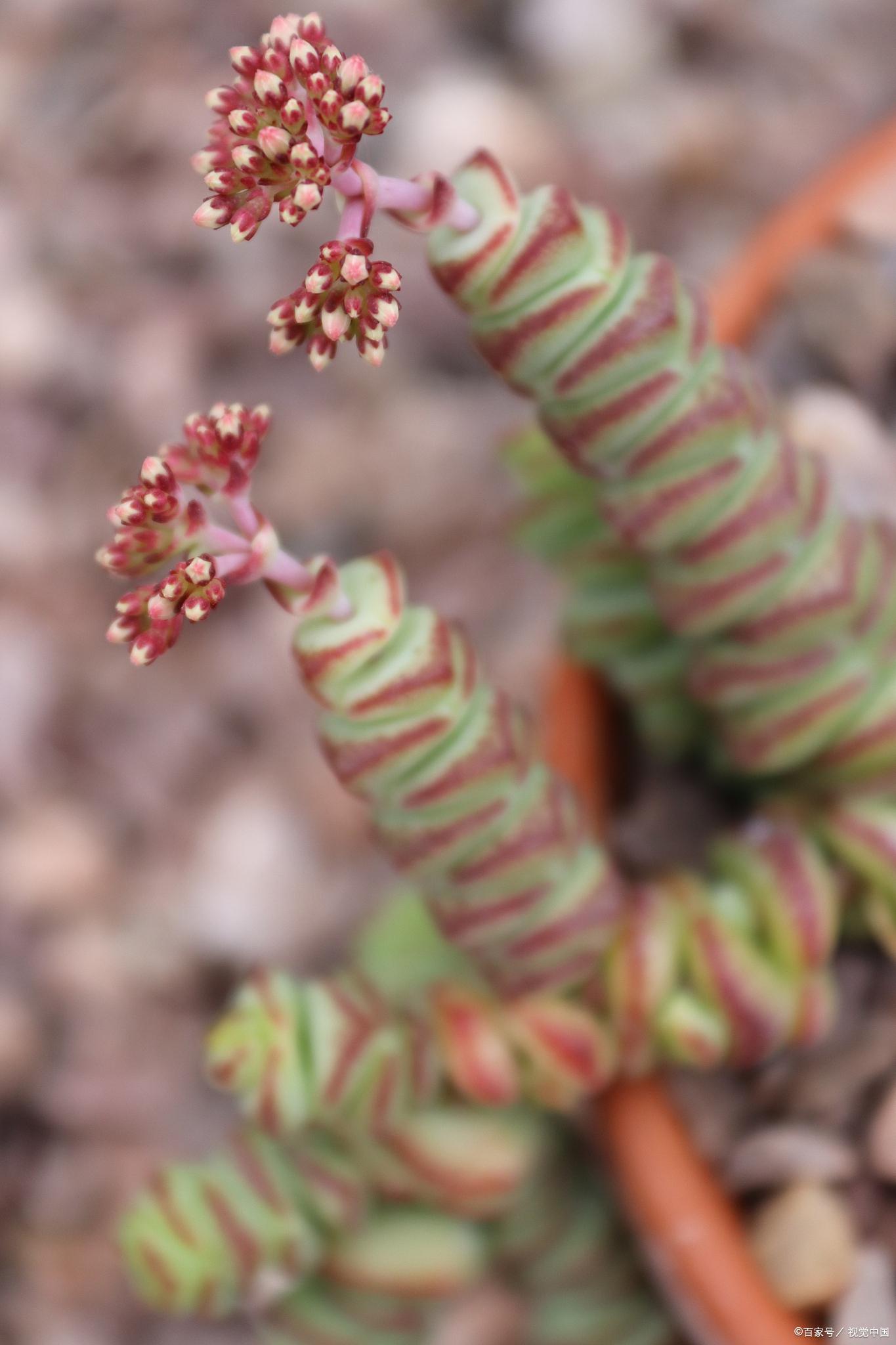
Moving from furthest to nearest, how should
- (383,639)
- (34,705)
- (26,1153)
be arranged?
(34,705), (26,1153), (383,639)

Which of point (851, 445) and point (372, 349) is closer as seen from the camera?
point (372, 349)

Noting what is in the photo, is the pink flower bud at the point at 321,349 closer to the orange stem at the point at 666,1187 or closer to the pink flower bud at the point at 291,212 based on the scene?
the pink flower bud at the point at 291,212

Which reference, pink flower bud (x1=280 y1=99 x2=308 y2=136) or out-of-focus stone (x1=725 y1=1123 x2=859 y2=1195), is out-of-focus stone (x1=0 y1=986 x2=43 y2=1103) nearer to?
out-of-focus stone (x1=725 y1=1123 x2=859 y2=1195)

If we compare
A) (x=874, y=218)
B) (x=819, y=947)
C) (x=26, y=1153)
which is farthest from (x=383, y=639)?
(x=26, y=1153)

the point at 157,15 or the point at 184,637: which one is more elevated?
the point at 157,15

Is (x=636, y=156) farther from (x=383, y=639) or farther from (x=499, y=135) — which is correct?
(x=383, y=639)

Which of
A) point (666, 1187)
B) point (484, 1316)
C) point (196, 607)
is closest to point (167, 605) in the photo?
point (196, 607)

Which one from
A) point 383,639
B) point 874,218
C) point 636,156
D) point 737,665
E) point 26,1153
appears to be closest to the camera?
point 383,639

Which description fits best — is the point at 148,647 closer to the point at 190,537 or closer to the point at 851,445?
the point at 190,537
